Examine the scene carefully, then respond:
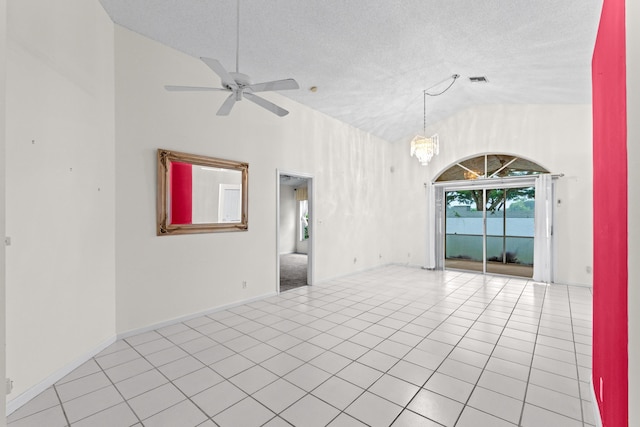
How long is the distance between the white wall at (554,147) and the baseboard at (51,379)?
6349 millimetres

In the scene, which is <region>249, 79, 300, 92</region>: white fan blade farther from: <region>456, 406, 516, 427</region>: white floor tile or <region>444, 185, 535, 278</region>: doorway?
<region>444, 185, 535, 278</region>: doorway

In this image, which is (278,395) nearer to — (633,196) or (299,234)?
(633,196)

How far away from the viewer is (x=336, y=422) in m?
1.90

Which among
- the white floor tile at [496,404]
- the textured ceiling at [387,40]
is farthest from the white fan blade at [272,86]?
the white floor tile at [496,404]

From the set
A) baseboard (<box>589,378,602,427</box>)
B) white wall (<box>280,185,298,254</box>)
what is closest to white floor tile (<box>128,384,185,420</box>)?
baseboard (<box>589,378,602,427</box>)

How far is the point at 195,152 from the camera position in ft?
12.3

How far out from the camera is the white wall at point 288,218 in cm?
1003

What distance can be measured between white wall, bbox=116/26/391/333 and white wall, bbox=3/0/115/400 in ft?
0.58

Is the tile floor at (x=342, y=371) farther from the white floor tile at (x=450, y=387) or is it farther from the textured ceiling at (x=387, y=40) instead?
the textured ceiling at (x=387, y=40)

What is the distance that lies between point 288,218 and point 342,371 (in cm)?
794

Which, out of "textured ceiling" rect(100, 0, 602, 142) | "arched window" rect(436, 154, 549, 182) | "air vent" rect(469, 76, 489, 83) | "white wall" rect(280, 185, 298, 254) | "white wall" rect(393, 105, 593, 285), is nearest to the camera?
"textured ceiling" rect(100, 0, 602, 142)

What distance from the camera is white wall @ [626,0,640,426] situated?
0.95 m

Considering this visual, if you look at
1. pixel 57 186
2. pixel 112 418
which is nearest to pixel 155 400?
pixel 112 418

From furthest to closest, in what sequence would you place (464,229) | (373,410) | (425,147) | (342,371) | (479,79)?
1. (464,229)
2. (425,147)
3. (479,79)
4. (342,371)
5. (373,410)
